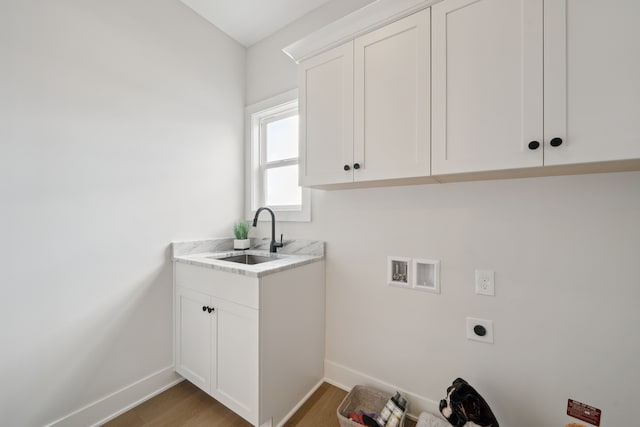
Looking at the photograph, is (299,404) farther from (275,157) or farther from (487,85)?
(487,85)

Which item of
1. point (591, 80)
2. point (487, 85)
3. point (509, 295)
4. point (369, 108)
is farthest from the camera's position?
point (369, 108)

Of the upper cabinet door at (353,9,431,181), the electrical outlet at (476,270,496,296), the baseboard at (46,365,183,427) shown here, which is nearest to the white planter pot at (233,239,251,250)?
the baseboard at (46,365,183,427)

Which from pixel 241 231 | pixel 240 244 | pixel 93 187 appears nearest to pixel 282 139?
pixel 241 231

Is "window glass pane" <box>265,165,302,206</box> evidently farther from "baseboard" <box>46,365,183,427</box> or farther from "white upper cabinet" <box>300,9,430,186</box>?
"baseboard" <box>46,365,183,427</box>

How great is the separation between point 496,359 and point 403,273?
0.62 m

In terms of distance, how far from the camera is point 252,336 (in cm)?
133

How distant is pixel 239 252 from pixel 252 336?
921 mm

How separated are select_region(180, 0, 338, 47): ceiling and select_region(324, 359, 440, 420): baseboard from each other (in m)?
2.82

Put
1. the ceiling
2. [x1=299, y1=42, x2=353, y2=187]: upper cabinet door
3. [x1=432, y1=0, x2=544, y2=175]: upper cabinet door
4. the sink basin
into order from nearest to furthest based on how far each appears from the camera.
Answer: [x1=432, y1=0, x2=544, y2=175]: upper cabinet door
[x1=299, y1=42, x2=353, y2=187]: upper cabinet door
the ceiling
the sink basin

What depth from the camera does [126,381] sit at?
5.16 ft

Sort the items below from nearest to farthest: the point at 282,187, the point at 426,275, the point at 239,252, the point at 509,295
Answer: the point at 509,295 < the point at 426,275 < the point at 239,252 < the point at 282,187

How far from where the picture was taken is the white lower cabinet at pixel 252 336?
1.33 metres

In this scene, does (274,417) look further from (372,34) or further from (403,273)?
(372,34)

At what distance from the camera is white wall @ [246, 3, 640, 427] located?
3.44ft
